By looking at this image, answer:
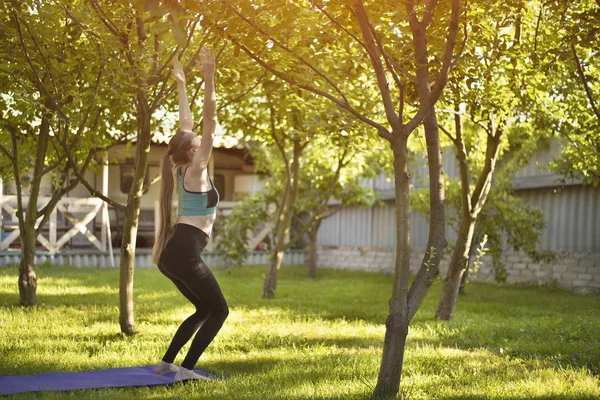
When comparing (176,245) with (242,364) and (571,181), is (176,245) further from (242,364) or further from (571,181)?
(571,181)

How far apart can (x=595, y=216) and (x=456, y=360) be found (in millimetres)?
7746

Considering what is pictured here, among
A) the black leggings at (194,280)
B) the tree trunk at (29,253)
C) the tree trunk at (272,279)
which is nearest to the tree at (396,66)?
the black leggings at (194,280)

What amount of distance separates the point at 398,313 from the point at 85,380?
2449mm

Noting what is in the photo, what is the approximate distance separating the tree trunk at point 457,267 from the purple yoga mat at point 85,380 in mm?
4420

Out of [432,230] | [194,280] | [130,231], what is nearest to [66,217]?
[130,231]

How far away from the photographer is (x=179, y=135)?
5.65m

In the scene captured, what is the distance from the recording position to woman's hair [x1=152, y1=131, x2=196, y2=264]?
5637mm

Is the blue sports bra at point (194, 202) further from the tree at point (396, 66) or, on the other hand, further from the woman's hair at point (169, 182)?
the tree at point (396, 66)

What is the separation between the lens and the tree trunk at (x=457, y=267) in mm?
9578

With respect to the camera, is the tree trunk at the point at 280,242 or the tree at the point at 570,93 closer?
the tree at the point at 570,93

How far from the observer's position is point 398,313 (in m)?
5.20

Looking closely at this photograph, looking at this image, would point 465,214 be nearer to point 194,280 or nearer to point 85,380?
point 194,280

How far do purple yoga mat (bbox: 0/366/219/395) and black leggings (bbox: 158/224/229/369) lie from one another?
33 cm

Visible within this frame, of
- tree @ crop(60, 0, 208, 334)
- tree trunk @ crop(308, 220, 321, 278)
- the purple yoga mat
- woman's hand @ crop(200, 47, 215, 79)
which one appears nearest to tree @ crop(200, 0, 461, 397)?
woman's hand @ crop(200, 47, 215, 79)
